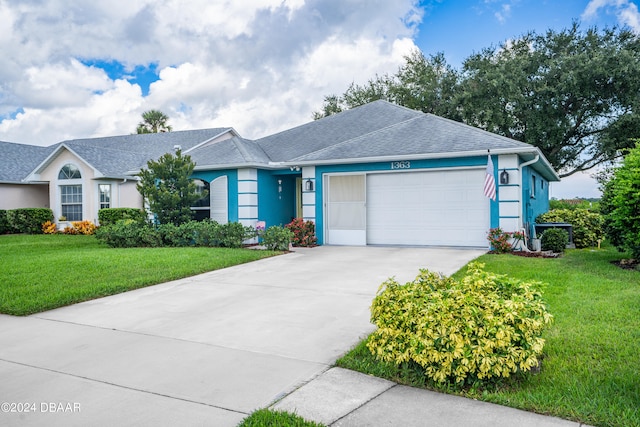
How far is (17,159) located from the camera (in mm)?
24156

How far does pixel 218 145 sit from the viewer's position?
16969 mm

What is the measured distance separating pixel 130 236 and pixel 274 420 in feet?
A: 38.7

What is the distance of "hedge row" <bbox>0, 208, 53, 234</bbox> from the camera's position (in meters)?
20.6

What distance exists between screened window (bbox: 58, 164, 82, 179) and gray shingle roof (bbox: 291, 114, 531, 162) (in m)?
12.0

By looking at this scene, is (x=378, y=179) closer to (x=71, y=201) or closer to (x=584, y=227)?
(x=584, y=227)

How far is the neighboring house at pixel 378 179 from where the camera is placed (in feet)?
40.7

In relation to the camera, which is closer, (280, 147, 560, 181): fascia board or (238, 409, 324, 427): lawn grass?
(238, 409, 324, 427): lawn grass

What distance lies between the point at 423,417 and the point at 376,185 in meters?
10.9

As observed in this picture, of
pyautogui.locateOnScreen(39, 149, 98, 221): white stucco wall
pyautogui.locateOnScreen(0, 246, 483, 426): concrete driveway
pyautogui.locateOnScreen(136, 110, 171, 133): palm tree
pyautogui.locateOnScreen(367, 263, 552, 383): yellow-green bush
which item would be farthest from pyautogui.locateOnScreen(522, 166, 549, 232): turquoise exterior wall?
pyautogui.locateOnScreen(136, 110, 171, 133): palm tree

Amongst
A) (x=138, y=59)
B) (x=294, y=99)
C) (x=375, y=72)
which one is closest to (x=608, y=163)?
(x=375, y=72)

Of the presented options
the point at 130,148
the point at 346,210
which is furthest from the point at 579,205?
the point at 130,148

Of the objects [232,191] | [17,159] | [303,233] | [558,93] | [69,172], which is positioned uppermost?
[558,93]

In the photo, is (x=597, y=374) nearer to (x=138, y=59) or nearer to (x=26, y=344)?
(x=26, y=344)

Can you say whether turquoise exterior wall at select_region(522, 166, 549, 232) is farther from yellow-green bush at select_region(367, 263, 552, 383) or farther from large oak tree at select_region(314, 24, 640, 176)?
yellow-green bush at select_region(367, 263, 552, 383)
